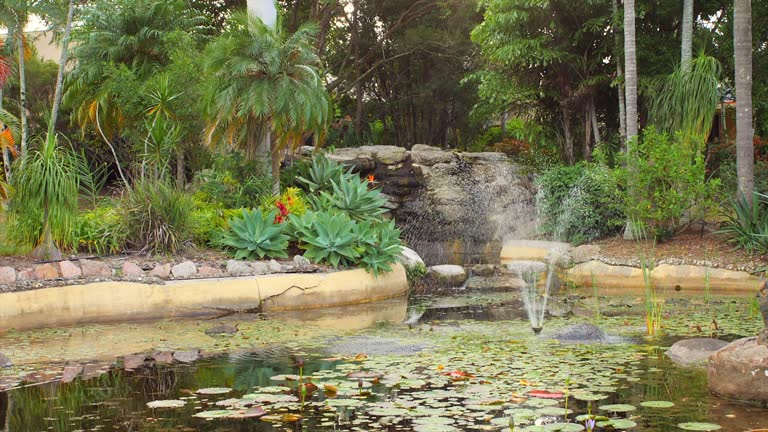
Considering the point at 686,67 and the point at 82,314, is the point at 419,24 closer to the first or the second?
the point at 686,67

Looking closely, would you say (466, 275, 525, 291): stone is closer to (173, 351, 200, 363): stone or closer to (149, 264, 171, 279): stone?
(149, 264, 171, 279): stone

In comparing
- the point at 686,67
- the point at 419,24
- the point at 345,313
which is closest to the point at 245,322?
the point at 345,313

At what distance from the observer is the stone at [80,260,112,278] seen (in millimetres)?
10016

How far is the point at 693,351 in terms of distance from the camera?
696 centimetres

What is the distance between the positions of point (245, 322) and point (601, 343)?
3.94m

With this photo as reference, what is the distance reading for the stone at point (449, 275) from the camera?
13445 millimetres

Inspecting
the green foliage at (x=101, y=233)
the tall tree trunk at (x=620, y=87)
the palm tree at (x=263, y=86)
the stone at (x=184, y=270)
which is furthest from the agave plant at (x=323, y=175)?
the tall tree trunk at (x=620, y=87)

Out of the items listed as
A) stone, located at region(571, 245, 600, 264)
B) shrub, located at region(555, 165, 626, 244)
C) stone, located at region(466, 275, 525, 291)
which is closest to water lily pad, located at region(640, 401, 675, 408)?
stone, located at region(466, 275, 525, 291)

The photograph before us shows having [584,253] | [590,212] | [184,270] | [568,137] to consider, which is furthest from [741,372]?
[568,137]

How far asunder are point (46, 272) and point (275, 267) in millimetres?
2784

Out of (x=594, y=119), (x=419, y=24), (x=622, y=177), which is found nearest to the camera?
(x=622, y=177)

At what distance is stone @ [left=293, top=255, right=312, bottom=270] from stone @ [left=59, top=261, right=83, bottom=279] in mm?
2731

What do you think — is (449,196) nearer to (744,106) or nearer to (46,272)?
(744,106)

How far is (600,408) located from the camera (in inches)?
210
